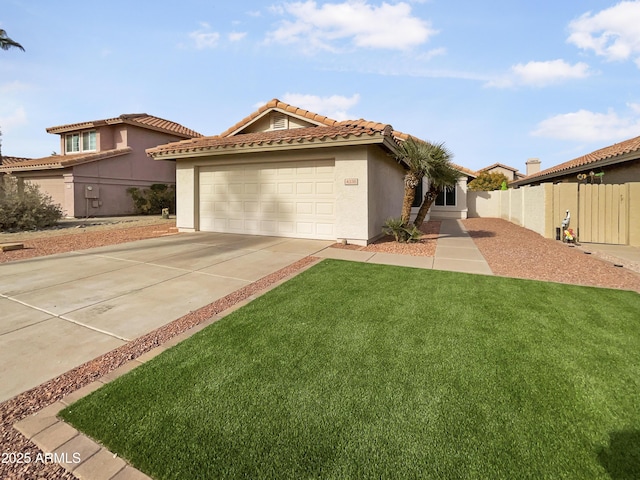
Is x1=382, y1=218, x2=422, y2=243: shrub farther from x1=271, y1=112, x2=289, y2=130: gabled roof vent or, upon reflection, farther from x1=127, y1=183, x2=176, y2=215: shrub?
x1=127, y1=183, x2=176, y2=215: shrub

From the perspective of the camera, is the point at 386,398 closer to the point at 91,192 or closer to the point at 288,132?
the point at 288,132


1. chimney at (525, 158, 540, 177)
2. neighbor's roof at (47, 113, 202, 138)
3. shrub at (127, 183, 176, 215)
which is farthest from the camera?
chimney at (525, 158, 540, 177)

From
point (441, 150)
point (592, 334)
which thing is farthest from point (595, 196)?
point (592, 334)

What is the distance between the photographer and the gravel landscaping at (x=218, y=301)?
86.5 inches

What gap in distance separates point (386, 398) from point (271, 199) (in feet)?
30.5

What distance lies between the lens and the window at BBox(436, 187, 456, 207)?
22.3 m

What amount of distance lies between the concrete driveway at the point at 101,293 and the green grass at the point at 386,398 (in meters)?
0.95

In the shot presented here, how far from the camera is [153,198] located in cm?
2206

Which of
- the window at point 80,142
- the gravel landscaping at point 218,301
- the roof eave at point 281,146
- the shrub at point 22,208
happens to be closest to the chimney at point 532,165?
the gravel landscaping at point 218,301

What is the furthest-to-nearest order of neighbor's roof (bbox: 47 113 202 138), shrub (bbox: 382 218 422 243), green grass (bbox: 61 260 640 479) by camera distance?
neighbor's roof (bbox: 47 113 202 138) < shrub (bbox: 382 218 422 243) < green grass (bbox: 61 260 640 479)

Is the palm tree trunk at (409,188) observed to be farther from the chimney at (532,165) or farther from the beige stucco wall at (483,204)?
the chimney at (532,165)

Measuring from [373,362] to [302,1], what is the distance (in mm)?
10503

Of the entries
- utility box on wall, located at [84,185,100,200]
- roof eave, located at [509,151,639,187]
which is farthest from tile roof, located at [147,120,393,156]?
utility box on wall, located at [84,185,100,200]

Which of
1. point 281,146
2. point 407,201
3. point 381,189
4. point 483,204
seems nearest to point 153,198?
point 281,146
